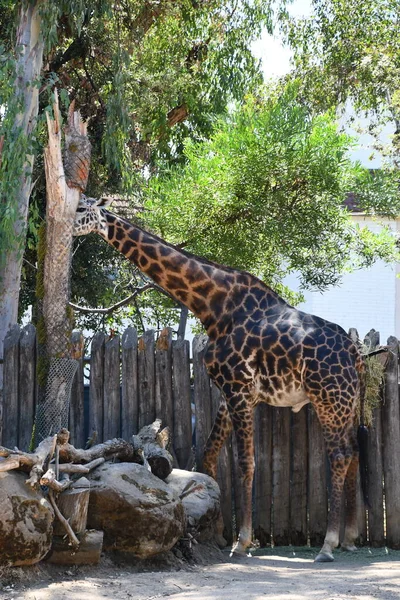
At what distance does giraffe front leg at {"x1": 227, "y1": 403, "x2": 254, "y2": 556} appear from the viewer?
788cm

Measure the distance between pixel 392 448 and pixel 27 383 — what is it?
3.52m

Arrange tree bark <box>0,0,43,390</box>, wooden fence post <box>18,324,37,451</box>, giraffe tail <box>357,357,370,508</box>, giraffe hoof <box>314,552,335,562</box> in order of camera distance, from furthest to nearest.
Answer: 1. tree bark <box>0,0,43,390</box>
2. wooden fence post <box>18,324,37,451</box>
3. giraffe tail <box>357,357,370,508</box>
4. giraffe hoof <box>314,552,335,562</box>

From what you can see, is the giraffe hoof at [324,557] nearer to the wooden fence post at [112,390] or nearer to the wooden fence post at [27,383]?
the wooden fence post at [112,390]

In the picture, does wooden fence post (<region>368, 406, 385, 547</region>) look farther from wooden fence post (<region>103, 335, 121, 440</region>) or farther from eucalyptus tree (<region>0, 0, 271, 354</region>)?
eucalyptus tree (<region>0, 0, 271, 354</region>)

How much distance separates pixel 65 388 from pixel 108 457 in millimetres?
1414

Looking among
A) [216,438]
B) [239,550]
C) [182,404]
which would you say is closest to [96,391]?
[182,404]

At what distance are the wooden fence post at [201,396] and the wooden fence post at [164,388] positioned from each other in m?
0.24

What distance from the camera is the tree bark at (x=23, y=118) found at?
1117 centimetres

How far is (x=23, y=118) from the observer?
11.7 metres

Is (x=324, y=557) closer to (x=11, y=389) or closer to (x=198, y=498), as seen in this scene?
(x=198, y=498)

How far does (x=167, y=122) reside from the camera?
17.2 meters

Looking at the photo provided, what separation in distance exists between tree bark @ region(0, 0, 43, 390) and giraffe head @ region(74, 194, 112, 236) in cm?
229

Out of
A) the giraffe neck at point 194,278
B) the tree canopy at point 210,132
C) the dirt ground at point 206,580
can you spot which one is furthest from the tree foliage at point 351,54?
the dirt ground at point 206,580

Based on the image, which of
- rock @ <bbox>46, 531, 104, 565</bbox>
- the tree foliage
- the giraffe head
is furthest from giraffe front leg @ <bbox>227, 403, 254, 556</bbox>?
the tree foliage
